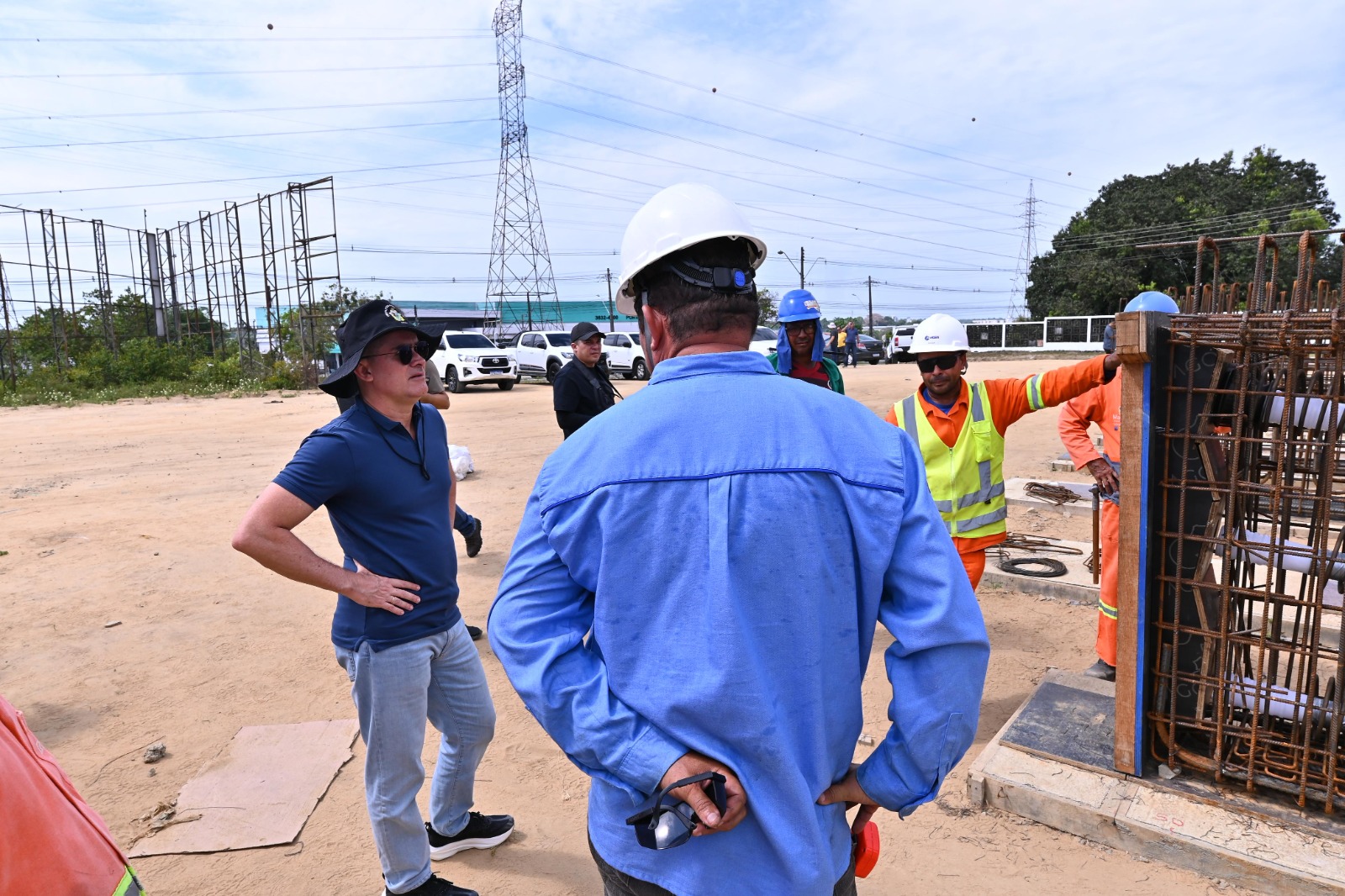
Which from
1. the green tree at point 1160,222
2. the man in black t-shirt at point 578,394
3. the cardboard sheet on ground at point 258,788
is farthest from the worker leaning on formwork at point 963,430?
the green tree at point 1160,222

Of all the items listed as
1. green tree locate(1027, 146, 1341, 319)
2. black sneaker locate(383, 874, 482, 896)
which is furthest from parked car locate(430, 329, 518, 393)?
green tree locate(1027, 146, 1341, 319)

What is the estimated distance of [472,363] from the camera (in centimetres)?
2272

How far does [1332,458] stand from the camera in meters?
2.72

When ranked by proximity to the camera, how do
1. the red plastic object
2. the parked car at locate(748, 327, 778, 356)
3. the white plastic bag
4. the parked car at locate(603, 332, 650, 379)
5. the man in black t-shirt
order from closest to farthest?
1. the red plastic object
2. the man in black t-shirt
3. the white plastic bag
4. the parked car at locate(748, 327, 778, 356)
5. the parked car at locate(603, 332, 650, 379)

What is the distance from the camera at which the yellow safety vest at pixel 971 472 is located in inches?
159

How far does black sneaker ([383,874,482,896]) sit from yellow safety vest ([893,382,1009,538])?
2679 mm

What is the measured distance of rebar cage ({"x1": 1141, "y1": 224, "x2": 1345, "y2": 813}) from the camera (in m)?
2.72

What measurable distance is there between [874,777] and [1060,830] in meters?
2.26

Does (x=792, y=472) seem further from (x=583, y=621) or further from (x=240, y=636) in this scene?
(x=240, y=636)

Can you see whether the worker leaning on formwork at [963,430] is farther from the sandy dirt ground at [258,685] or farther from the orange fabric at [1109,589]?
the sandy dirt ground at [258,685]

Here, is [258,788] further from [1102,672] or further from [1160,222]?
[1160,222]

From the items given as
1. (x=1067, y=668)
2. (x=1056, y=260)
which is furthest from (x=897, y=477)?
(x=1056, y=260)

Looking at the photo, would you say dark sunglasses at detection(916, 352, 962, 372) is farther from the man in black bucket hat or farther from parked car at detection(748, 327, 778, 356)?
parked car at detection(748, 327, 778, 356)

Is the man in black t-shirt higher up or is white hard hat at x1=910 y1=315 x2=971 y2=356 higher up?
white hard hat at x1=910 y1=315 x2=971 y2=356
